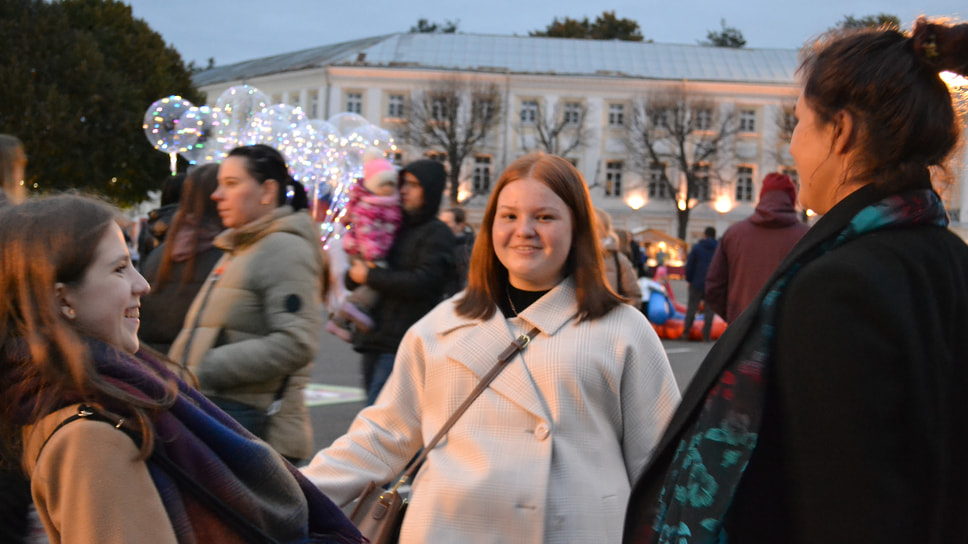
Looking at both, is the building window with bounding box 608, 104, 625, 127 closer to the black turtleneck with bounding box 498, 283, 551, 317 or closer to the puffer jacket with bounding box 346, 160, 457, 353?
the puffer jacket with bounding box 346, 160, 457, 353

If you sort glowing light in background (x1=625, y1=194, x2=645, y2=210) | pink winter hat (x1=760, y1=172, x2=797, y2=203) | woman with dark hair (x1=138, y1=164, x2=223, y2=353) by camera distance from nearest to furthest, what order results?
woman with dark hair (x1=138, y1=164, x2=223, y2=353), pink winter hat (x1=760, y1=172, x2=797, y2=203), glowing light in background (x1=625, y1=194, x2=645, y2=210)

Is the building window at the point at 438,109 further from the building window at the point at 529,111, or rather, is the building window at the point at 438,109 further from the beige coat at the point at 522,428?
the beige coat at the point at 522,428

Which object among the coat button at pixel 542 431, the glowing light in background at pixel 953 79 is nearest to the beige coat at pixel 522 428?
the coat button at pixel 542 431

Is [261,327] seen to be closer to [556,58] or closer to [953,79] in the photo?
[953,79]

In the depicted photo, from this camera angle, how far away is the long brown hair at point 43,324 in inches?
73.3

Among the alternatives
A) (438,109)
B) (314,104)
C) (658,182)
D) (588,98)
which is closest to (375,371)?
(438,109)

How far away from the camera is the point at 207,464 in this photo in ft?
6.45

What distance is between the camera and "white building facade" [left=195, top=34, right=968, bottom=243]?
190ft

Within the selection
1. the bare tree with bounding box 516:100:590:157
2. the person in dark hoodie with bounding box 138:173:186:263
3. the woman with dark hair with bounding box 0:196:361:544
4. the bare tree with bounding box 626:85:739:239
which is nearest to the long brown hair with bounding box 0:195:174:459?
the woman with dark hair with bounding box 0:196:361:544

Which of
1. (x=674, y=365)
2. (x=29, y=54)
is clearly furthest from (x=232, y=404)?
(x=29, y=54)

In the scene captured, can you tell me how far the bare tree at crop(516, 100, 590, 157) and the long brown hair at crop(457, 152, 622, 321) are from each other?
5561 cm

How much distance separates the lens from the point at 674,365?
13180 mm

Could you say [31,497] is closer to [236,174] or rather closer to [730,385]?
[730,385]

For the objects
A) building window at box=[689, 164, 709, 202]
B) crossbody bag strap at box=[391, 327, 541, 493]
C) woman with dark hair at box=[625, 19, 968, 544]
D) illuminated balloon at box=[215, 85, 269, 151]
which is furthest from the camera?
building window at box=[689, 164, 709, 202]
